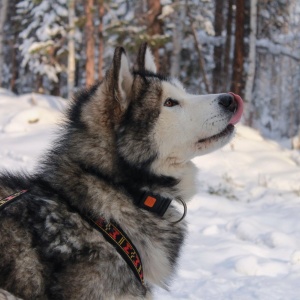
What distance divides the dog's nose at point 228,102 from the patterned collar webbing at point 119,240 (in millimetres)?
954

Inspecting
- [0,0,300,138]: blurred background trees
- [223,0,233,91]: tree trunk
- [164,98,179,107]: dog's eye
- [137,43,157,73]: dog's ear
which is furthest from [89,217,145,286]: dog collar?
[223,0,233,91]: tree trunk

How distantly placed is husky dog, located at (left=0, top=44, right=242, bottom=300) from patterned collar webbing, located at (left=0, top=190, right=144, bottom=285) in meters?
0.02

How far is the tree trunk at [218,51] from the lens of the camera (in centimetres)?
1973

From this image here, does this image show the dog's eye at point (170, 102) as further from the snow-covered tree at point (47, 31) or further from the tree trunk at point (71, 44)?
the snow-covered tree at point (47, 31)

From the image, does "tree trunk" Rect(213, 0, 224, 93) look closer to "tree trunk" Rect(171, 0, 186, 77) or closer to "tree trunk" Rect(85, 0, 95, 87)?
"tree trunk" Rect(171, 0, 186, 77)

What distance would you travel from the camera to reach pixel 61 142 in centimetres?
278

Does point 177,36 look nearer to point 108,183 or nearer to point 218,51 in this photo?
point 218,51

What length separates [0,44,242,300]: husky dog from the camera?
2320mm

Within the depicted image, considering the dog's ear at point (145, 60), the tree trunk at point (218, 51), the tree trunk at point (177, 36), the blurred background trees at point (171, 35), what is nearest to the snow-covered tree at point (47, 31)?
the blurred background trees at point (171, 35)

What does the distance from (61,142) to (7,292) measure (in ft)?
3.10

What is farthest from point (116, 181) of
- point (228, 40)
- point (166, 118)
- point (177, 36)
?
point (228, 40)

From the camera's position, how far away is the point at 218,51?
20.7 meters

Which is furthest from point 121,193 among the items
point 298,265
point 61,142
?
point 298,265

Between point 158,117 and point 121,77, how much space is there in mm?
309
